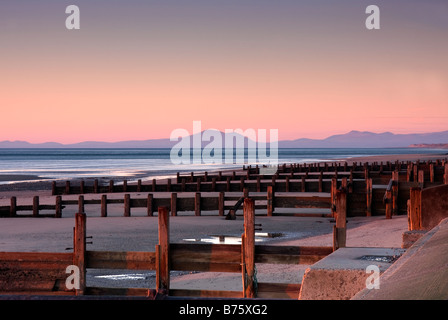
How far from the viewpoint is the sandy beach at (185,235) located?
11016mm

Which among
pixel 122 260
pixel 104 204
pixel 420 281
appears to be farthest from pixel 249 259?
pixel 104 204

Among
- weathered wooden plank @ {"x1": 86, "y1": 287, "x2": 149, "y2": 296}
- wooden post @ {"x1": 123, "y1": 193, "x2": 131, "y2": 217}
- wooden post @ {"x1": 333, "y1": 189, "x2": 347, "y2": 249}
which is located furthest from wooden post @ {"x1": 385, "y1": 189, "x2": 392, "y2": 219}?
weathered wooden plank @ {"x1": 86, "y1": 287, "x2": 149, "y2": 296}

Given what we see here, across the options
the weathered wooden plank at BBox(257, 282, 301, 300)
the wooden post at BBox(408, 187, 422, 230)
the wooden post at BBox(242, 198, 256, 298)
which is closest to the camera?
the weathered wooden plank at BBox(257, 282, 301, 300)

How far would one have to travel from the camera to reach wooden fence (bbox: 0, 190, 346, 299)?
7.79m

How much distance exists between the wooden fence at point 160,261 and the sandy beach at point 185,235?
7.89 feet

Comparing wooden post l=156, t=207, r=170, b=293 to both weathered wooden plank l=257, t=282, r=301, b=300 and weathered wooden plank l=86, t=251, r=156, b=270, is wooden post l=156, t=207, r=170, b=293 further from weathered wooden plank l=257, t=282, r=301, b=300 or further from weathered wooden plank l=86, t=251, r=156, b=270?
weathered wooden plank l=257, t=282, r=301, b=300

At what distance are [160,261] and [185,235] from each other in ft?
28.3

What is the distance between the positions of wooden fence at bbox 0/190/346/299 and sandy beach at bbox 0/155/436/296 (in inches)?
94.7

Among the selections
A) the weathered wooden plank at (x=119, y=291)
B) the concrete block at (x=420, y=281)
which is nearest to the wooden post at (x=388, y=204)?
the weathered wooden plank at (x=119, y=291)

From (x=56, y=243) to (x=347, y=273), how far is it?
11406mm

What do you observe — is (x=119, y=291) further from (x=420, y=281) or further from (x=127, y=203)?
(x=127, y=203)

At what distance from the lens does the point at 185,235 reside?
16469 mm

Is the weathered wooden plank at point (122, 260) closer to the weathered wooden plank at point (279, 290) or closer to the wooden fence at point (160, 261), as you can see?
the wooden fence at point (160, 261)

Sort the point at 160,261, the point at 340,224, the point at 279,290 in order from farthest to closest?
the point at 340,224 → the point at 160,261 → the point at 279,290
